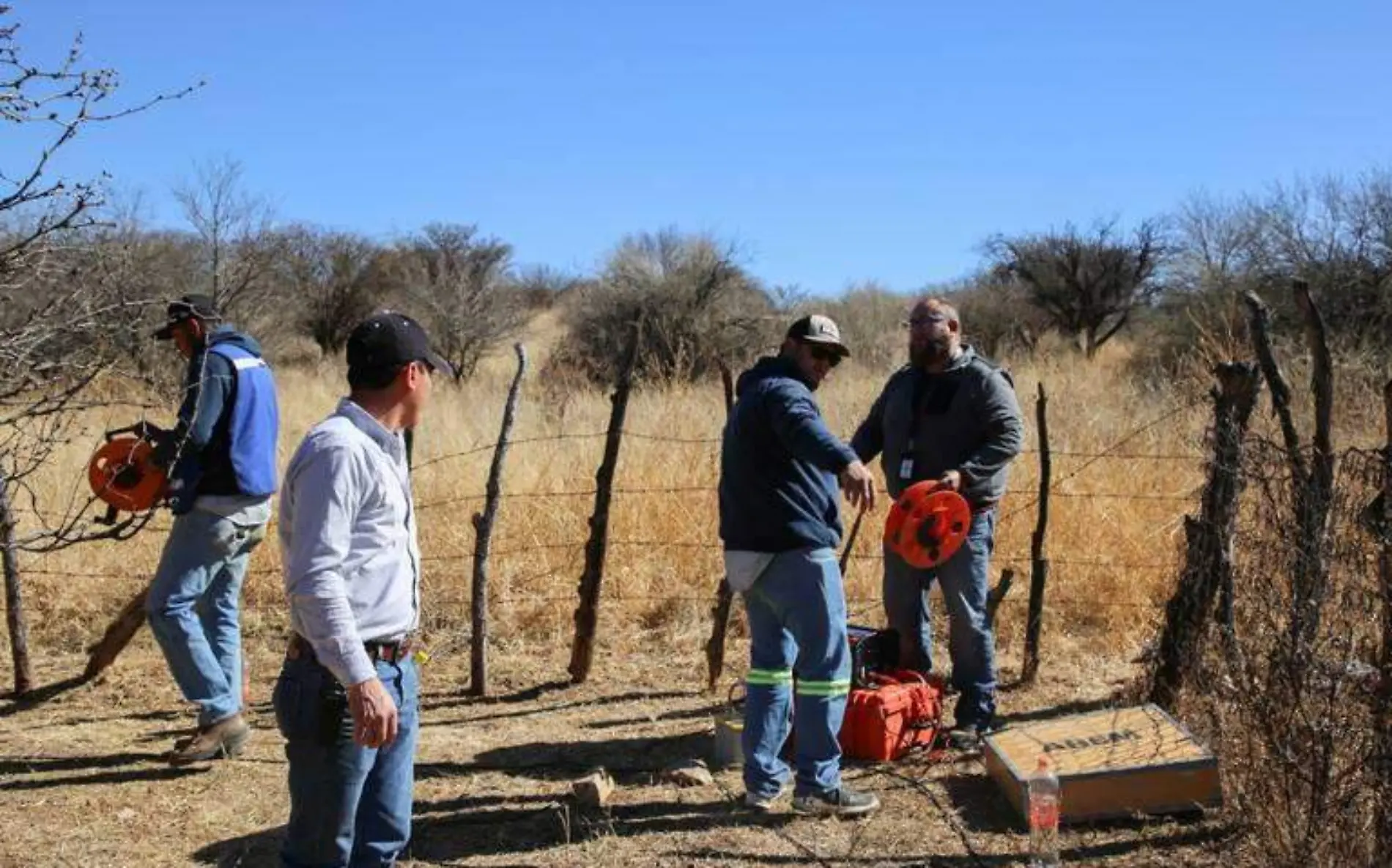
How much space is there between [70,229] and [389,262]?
1017 inches

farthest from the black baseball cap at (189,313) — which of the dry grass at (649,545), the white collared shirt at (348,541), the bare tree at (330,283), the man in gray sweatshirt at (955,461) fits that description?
the bare tree at (330,283)

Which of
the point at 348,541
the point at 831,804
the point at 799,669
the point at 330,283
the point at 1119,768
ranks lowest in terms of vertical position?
the point at 831,804

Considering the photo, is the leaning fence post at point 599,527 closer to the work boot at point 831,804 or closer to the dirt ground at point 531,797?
the dirt ground at point 531,797

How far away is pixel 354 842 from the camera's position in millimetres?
3537

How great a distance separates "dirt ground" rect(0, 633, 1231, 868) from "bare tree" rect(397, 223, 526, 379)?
12.8 meters

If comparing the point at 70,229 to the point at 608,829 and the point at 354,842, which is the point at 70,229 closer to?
the point at 354,842

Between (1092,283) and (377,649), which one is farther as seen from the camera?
(1092,283)

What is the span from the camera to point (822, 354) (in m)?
4.99

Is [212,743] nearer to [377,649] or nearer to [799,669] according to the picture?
[799,669]

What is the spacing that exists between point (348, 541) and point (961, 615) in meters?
3.34

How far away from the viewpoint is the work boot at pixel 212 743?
18.6ft

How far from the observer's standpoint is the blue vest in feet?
17.7

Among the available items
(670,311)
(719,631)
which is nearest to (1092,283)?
(670,311)

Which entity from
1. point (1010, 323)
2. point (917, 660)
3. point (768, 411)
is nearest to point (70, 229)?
point (768, 411)
